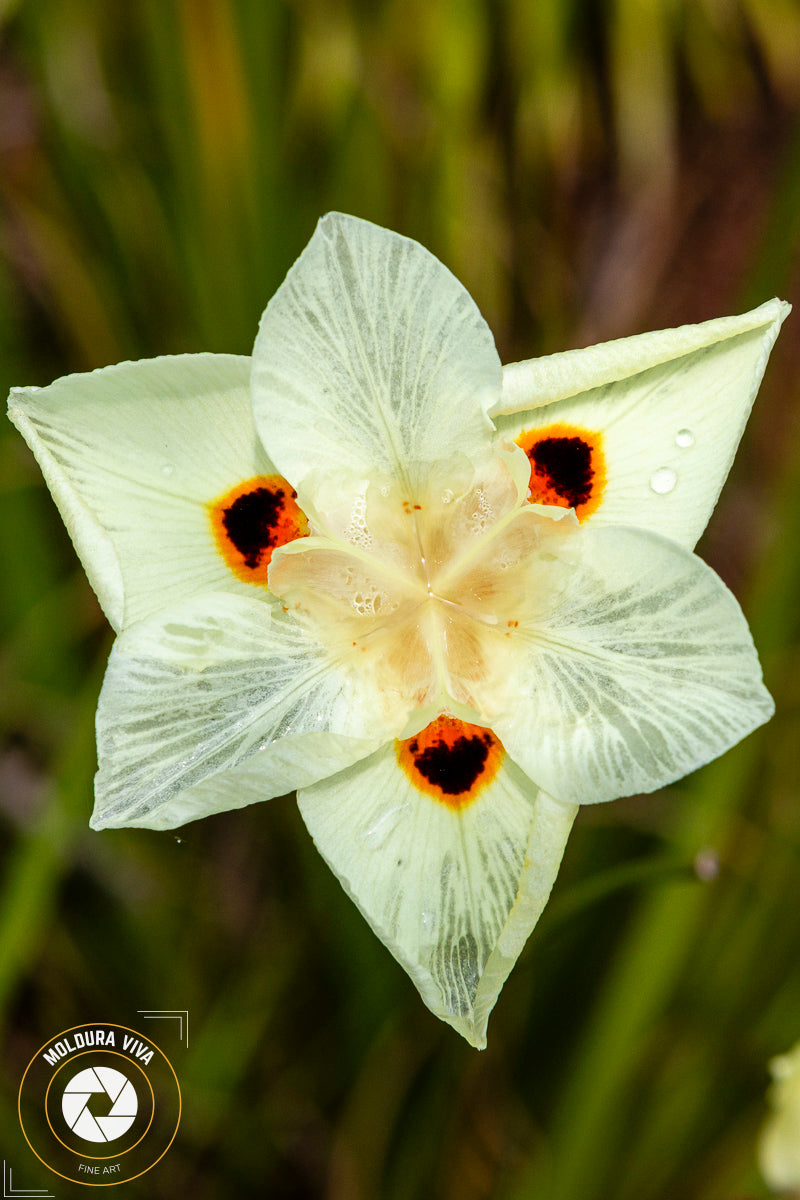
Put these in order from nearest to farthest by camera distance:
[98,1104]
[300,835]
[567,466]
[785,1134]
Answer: [567,466] < [785,1134] < [98,1104] < [300,835]

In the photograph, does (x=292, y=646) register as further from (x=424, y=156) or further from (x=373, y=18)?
(x=373, y=18)

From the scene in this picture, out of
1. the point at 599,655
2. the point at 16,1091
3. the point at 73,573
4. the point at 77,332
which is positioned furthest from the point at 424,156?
the point at 16,1091

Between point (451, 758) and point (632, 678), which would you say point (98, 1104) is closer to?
point (451, 758)

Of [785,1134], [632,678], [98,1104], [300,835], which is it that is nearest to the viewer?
[632,678]

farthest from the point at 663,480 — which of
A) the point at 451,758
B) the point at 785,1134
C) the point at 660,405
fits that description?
the point at 785,1134

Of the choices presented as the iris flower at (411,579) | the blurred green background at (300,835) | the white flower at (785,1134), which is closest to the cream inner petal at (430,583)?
the iris flower at (411,579)

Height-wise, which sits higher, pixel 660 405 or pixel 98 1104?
pixel 660 405
